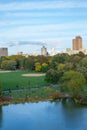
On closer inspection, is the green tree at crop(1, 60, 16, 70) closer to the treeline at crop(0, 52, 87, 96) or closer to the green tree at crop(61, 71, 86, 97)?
the treeline at crop(0, 52, 87, 96)

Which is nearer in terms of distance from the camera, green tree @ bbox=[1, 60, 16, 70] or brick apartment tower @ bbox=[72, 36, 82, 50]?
green tree @ bbox=[1, 60, 16, 70]

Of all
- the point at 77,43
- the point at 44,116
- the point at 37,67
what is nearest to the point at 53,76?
the point at 44,116

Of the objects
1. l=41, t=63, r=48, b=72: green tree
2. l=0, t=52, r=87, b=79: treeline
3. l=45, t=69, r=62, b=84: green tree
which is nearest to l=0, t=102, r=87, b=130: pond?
l=45, t=69, r=62, b=84: green tree

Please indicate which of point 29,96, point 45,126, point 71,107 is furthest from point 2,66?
point 45,126

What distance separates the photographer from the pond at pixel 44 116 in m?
20.4

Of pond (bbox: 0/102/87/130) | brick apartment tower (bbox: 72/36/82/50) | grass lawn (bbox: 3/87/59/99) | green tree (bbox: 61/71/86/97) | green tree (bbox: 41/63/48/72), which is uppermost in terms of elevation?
brick apartment tower (bbox: 72/36/82/50)

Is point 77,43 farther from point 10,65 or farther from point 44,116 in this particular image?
point 44,116

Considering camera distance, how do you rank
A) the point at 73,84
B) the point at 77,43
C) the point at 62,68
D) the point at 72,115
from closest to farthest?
the point at 72,115 → the point at 73,84 → the point at 62,68 → the point at 77,43

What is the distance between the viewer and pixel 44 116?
23141mm

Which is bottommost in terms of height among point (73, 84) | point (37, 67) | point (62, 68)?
point (73, 84)

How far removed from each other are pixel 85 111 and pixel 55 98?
17.9ft

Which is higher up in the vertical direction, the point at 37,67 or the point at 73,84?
the point at 37,67

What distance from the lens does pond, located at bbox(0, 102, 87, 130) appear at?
20402mm

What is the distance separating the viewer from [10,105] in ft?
88.1
